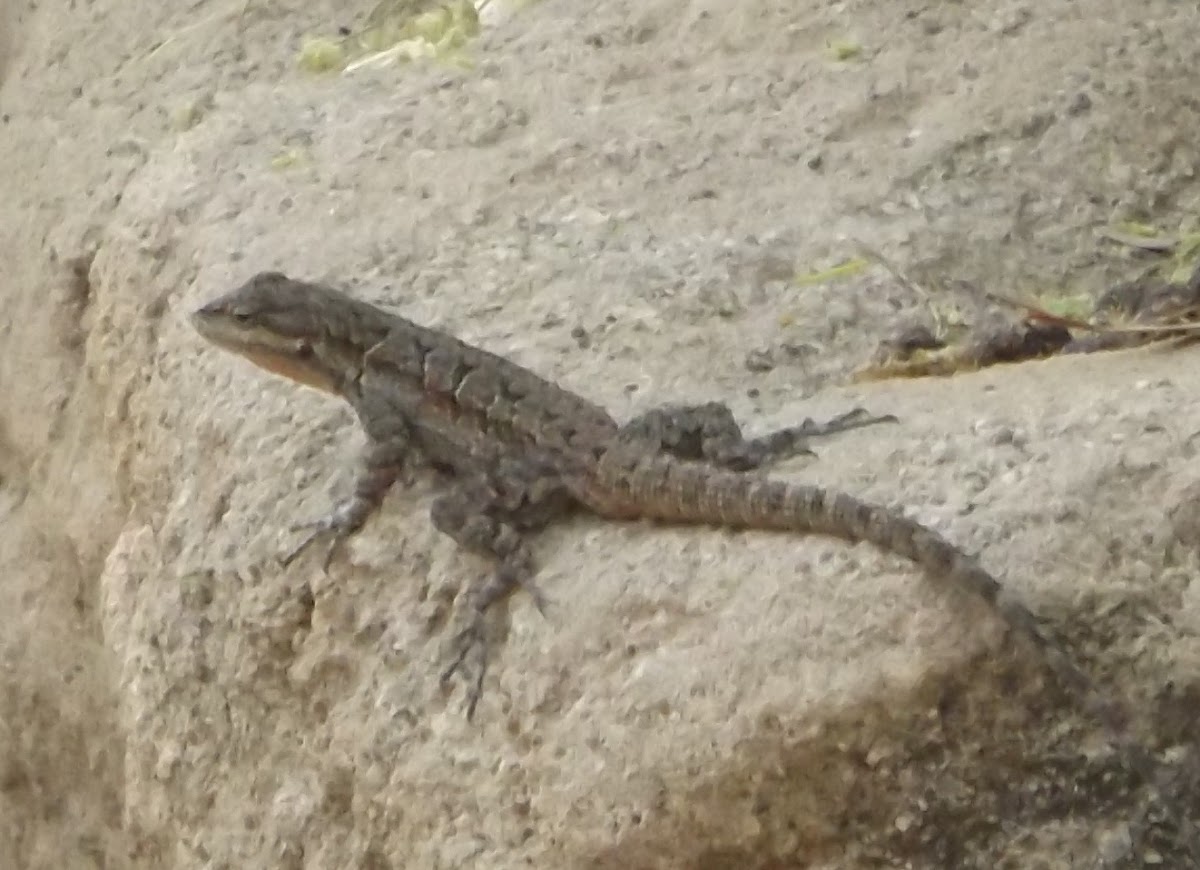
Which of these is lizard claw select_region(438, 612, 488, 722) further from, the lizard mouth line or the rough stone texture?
the lizard mouth line

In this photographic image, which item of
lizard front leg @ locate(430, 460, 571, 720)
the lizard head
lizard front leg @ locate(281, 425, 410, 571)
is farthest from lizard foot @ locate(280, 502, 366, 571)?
the lizard head

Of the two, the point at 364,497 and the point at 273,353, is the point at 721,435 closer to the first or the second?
the point at 364,497

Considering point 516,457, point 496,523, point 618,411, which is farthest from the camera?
point 618,411

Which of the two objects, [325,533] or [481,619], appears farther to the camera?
[325,533]

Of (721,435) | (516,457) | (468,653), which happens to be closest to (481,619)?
(468,653)

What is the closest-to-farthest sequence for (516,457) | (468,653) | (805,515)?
(805,515) → (468,653) → (516,457)

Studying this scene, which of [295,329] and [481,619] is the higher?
[295,329]

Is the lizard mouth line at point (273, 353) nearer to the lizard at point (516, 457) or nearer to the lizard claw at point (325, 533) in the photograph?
the lizard at point (516, 457)
